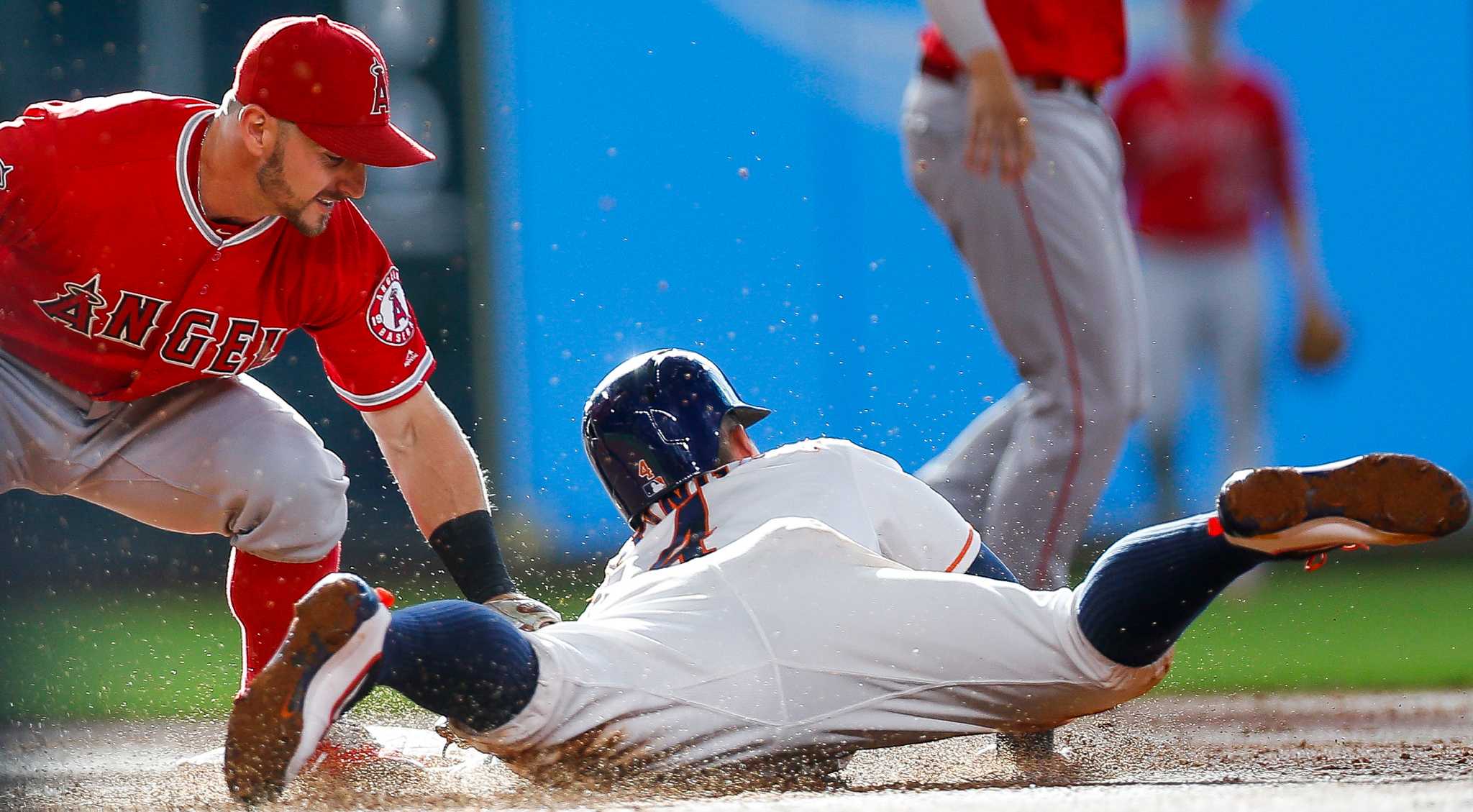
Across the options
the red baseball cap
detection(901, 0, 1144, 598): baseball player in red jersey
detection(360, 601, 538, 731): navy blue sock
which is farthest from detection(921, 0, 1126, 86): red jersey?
detection(360, 601, 538, 731): navy blue sock

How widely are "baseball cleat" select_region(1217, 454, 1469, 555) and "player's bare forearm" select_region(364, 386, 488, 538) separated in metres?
1.39

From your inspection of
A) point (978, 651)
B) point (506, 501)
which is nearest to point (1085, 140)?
point (978, 651)

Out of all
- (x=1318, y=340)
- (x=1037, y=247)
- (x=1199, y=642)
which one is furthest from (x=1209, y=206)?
(x=1037, y=247)

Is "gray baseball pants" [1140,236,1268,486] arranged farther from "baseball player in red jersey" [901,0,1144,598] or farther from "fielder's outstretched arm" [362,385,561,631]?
"fielder's outstretched arm" [362,385,561,631]

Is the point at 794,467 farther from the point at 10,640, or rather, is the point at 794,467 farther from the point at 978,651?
the point at 10,640

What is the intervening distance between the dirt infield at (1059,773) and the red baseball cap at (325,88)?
3.18 feet

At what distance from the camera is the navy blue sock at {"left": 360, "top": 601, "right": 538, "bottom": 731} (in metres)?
1.91

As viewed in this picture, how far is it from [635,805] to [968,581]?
52cm

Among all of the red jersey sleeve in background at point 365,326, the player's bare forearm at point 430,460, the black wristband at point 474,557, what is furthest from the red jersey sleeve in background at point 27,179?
the black wristband at point 474,557

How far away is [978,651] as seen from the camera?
2.09 metres

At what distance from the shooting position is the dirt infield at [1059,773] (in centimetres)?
189

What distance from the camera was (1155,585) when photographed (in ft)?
6.45

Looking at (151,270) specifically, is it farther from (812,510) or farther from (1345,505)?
(1345,505)

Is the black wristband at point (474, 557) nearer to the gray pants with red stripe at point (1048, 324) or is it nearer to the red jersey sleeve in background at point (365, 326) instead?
the red jersey sleeve in background at point (365, 326)
